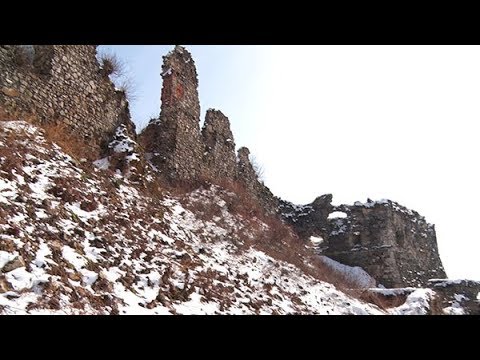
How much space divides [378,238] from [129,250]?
612 inches

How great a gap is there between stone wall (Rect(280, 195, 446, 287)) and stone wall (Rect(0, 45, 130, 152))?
12974 millimetres

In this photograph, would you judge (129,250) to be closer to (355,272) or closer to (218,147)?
(218,147)

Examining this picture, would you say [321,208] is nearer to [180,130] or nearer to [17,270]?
[180,130]

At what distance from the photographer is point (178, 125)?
13703mm

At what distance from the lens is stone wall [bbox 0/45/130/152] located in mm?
8695

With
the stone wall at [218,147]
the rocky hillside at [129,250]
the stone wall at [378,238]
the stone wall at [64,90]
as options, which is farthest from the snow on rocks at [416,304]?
the stone wall at [64,90]

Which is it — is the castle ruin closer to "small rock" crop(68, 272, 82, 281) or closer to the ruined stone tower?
the ruined stone tower

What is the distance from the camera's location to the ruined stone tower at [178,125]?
13.0 metres

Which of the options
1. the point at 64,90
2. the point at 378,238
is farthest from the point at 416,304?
the point at 64,90

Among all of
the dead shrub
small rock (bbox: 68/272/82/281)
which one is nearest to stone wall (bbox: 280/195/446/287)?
the dead shrub

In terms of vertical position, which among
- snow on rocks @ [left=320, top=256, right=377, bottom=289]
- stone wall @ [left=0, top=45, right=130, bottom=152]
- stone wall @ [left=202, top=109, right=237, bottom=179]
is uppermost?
stone wall @ [left=202, top=109, right=237, bottom=179]

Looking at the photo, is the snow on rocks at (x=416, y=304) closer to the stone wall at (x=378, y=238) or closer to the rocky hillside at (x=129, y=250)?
the rocky hillside at (x=129, y=250)
